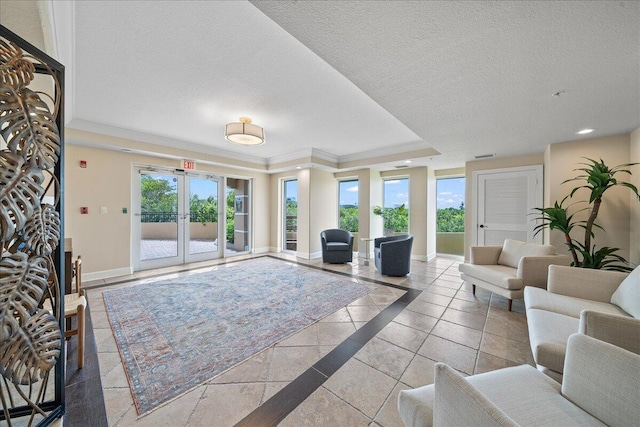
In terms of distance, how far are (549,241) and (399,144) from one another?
3038mm

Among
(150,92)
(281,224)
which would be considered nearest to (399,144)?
(281,224)

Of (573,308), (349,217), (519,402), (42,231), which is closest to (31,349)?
(42,231)

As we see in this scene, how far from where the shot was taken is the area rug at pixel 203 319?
5.96 ft

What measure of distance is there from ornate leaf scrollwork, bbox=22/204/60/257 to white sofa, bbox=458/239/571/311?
400cm

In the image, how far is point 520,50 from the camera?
162cm

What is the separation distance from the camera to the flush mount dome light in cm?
333

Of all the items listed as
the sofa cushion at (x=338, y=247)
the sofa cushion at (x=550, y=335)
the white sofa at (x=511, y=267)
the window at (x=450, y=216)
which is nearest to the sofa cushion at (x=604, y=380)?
the sofa cushion at (x=550, y=335)

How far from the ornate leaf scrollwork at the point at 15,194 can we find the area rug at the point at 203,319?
130 cm

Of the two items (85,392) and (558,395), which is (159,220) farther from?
(558,395)

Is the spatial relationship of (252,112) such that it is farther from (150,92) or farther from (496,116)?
(496,116)

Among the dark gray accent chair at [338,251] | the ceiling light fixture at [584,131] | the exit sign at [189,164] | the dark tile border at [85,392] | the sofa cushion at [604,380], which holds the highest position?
the ceiling light fixture at [584,131]

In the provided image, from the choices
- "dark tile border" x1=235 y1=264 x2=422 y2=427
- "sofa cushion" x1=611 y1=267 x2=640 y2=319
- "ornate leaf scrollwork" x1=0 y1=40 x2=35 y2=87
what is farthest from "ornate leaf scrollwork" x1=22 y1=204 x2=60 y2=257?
"sofa cushion" x1=611 y1=267 x2=640 y2=319

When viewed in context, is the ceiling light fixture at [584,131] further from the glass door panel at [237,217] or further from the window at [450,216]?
the glass door panel at [237,217]

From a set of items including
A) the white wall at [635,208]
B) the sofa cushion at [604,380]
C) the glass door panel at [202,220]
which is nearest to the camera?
the sofa cushion at [604,380]
